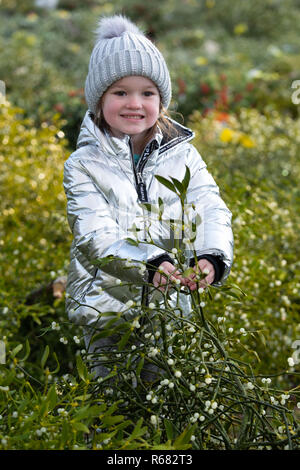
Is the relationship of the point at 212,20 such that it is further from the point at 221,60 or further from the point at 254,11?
the point at 221,60

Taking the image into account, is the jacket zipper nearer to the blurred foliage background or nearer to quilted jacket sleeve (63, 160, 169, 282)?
quilted jacket sleeve (63, 160, 169, 282)

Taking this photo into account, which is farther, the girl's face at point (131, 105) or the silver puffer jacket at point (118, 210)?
the girl's face at point (131, 105)

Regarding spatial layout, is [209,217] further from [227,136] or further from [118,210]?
[227,136]

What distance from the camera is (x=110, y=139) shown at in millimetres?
2039

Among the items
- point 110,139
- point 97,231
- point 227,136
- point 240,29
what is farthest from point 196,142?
point 240,29

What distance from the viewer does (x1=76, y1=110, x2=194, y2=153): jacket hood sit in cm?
204

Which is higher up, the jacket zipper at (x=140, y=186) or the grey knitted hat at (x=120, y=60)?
the grey knitted hat at (x=120, y=60)

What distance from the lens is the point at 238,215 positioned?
2.79 metres

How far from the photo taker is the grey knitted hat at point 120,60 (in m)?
2.00

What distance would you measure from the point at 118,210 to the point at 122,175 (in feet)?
0.41

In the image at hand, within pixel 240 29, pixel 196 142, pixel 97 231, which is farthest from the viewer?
pixel 240 29

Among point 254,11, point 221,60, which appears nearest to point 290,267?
point 221,60

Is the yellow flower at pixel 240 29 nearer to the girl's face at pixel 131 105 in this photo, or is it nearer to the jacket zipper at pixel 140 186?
the girl's face at pixel 131 105

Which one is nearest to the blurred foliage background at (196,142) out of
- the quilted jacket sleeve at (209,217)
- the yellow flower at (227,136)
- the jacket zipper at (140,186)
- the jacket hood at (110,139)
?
the yellow flower at (227,136)
